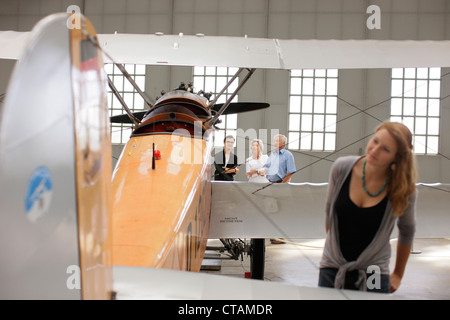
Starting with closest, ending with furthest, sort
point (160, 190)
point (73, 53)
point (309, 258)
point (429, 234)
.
Result: point (73, 53), point (160, 190), point (429, 234), point (309, 258)

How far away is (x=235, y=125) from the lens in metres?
14.4

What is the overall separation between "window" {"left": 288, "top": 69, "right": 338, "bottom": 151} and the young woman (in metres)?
12.6

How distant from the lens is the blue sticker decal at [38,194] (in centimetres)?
90

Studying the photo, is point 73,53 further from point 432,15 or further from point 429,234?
point 432,15

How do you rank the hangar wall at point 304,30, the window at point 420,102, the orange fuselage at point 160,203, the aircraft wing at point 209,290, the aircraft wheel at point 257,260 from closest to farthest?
the aircraft wing at point 209,290 < the orange fuselage at point 160,203 < the aircraft wheel at point 257,260 < the window at point 420,102 < the hangar wall at point 304,30

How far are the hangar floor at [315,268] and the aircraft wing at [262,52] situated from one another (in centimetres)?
226

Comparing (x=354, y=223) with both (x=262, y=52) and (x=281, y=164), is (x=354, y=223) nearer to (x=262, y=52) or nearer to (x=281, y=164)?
(x=262, y=52)

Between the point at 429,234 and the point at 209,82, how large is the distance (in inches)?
435

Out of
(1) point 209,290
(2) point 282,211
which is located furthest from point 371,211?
(2) point 282,211

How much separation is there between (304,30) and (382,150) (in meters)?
13.5

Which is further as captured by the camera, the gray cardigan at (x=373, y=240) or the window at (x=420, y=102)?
the window at (x=420, y=102)

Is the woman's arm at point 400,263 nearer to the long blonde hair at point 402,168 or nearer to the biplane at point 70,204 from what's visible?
the long blonde hair at point 402,168

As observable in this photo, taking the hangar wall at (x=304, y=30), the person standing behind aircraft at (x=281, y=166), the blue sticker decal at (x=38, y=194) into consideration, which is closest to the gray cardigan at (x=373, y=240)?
the blue sticker decal at (x=38, y=194)
